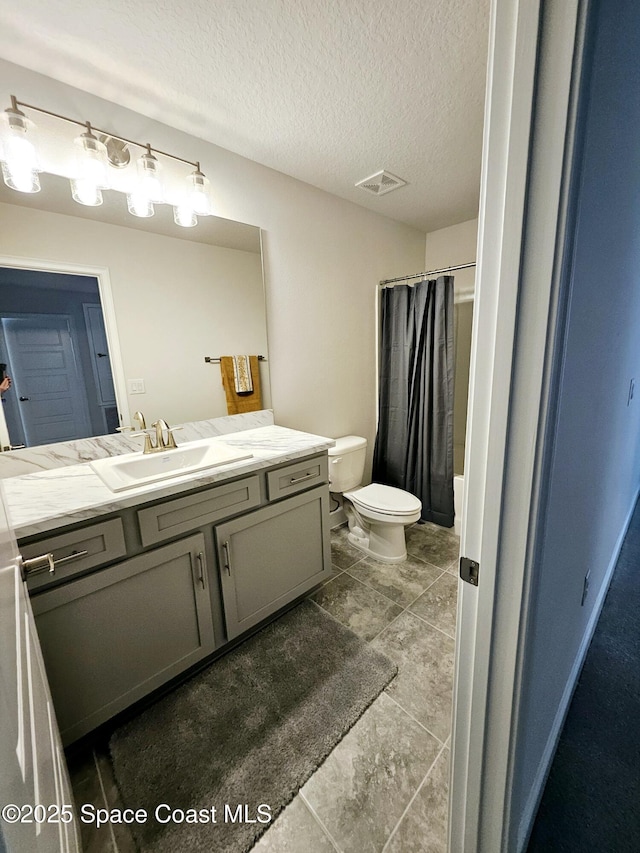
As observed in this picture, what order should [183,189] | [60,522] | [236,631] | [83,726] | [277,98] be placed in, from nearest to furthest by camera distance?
[60,522] → [83,726] → [277,98] → [236,631] → [183,189]

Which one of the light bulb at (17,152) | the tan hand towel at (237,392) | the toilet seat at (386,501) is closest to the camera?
the light bulb at (17,152)

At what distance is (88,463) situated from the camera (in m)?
1.52

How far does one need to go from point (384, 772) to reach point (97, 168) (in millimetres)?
2424

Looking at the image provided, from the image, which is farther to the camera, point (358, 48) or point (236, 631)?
point (236, 631)

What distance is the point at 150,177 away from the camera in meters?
1.54

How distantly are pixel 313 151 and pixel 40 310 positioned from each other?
149 centimetres

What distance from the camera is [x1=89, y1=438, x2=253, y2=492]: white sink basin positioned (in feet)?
4.38

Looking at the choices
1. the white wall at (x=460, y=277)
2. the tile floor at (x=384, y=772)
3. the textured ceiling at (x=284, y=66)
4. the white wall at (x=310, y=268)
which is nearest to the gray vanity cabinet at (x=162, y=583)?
the tile floor at (x=384, y=772)

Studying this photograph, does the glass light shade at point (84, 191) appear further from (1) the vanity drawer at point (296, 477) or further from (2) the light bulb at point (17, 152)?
(1) the vanity drawer at point (296, 477)

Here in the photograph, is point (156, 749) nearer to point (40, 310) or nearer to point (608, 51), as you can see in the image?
point (40, 310)

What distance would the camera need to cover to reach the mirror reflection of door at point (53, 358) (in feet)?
4.40

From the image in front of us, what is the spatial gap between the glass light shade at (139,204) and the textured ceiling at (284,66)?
0.34m

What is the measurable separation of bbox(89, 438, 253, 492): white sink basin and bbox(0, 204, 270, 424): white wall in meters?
0.19

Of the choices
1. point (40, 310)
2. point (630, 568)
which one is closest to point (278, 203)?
point (40, 310)
